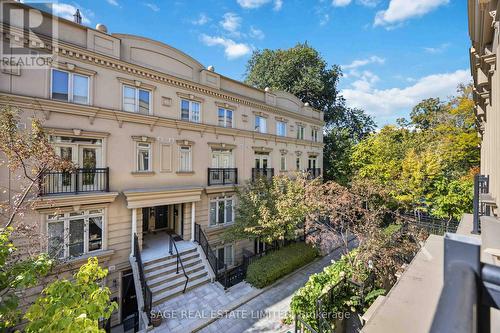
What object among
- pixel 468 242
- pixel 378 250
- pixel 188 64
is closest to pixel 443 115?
pixel 378 250

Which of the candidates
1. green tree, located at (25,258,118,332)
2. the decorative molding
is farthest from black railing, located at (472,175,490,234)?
the decorative molding

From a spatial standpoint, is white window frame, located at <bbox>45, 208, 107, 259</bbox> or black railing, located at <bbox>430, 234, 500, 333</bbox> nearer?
black railing, located at <bbox>430, 234, 500, 333</bbox>

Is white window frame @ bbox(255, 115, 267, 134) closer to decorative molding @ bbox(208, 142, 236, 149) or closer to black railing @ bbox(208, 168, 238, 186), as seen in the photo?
decorative molding @ bbox(208, 142, 236, 149)

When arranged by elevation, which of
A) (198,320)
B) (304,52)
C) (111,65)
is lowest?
(198,320)

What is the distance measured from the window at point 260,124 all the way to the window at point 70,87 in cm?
961

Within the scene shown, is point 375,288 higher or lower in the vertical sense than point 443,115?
lower

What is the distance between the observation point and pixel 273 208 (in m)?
12.1

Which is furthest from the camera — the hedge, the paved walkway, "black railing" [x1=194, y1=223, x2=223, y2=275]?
"black railing" [x1=194, y1=223, x2=223, y2=275]

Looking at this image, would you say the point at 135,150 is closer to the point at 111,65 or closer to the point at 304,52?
the point at 111,65

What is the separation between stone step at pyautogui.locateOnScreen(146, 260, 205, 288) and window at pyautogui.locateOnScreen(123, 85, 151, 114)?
734cm

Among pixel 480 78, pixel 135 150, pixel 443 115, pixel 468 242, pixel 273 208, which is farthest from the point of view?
pixel 443 115

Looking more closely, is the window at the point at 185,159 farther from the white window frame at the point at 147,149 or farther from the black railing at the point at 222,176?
the white window frame at the point at 147,149

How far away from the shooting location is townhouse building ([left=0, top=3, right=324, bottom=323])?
26.9 ft

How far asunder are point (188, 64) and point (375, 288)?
1316cm
